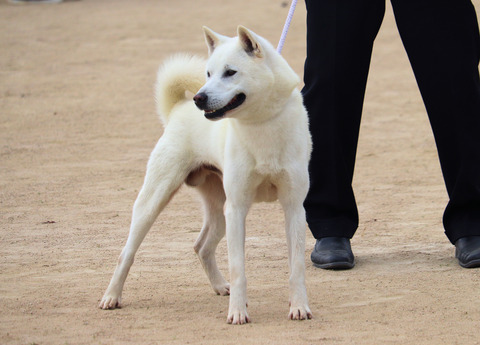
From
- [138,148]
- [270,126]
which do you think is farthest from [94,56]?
[270,126]

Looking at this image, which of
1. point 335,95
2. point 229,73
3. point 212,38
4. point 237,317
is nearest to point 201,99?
point 229,73

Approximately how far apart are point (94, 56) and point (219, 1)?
248 inches

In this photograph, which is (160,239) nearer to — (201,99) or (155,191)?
(155,191)

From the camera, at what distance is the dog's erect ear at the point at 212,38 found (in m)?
3.91

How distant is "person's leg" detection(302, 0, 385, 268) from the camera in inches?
181

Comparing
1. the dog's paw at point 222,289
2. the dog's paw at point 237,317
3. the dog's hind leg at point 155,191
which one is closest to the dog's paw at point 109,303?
the dog's hind leg at point 155,191

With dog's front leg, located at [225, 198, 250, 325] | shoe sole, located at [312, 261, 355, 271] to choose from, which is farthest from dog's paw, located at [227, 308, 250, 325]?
shoe sole, located at [312, 261, 355, 271]

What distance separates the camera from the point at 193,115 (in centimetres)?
419

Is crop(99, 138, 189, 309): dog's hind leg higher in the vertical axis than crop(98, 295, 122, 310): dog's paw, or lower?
higher

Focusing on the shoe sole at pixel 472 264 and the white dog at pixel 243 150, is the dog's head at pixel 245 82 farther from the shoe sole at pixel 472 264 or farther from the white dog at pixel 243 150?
the shoe sole at pixel 472 264

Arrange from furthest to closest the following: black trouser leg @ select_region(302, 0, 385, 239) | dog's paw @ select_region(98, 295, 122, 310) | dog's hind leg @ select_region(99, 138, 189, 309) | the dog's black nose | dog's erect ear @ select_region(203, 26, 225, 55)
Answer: black trouser leg @ select_region(302, 0, 385, 239) < dog's hind leg @ select_region(99, 138, 189, 309) < dog's paw @ select_region(98, 295, 122, 310) < dog's erect ear @ select_region(203, 26, 225, 55) < the dog's black nose

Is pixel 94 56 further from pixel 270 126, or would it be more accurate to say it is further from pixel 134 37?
pixel 270 126

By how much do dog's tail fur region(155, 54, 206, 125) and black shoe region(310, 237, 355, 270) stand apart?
1159mm

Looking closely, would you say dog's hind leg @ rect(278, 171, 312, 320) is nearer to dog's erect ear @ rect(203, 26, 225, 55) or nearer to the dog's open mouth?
the dog's open mouth
